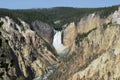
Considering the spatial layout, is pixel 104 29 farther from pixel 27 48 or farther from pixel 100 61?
pixel 27 48

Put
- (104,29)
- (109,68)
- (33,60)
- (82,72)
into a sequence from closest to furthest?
(109,68) < (82,72) < (104,29) < (33,60)

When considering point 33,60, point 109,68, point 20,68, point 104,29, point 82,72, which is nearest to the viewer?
point 109,68

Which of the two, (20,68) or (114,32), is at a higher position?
(114,32)

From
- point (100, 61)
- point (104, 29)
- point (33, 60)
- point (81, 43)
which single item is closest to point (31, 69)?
point (33, 60)

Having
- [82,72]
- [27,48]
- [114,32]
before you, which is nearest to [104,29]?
[114,32]

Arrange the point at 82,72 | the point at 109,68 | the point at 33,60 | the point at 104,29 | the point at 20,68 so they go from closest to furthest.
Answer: the point at 109,68 < the point at 82,72 < the point at 104,29 < the point at 20,68 < the point at 33,60

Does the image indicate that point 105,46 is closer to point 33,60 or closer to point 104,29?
point 104,29

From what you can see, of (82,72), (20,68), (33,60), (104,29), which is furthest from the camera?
(33,60)

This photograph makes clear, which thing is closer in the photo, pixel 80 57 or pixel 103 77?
pixel 103 77

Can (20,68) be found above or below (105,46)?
below
